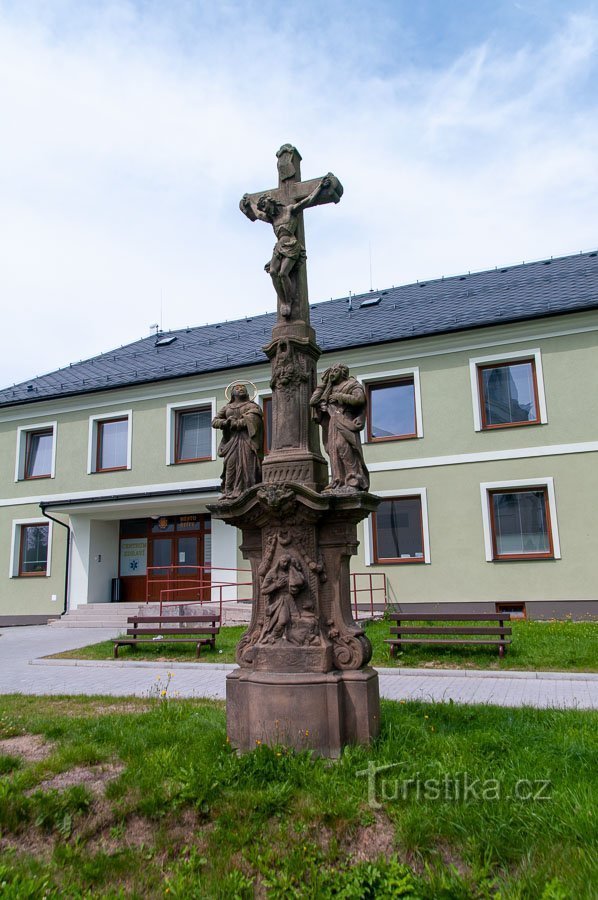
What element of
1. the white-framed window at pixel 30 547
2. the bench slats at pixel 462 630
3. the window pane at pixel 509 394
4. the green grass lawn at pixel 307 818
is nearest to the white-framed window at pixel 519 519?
the window pane at pixel 509 394

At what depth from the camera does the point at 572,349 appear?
51.8 feet

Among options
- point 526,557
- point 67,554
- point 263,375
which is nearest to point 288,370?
point 526,557

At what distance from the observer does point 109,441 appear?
21234 mm

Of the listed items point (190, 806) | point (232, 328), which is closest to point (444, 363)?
point (232, 328)

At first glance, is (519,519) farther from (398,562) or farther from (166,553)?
(166,553)

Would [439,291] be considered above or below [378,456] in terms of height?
above

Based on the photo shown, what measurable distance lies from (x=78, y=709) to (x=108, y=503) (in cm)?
1282

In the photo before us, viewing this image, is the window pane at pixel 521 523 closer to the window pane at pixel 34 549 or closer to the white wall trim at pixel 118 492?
the white wall trim at pixel 118 492

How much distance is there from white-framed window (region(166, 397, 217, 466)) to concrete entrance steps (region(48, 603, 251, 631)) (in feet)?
14.2

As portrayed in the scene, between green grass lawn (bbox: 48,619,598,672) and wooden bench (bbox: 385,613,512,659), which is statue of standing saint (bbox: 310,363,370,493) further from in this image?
green grass lawn (bbox: 48,619,598,672)

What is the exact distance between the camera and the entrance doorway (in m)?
20.1

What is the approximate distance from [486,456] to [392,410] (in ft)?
9.38

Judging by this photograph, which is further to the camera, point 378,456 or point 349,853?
point 378,456

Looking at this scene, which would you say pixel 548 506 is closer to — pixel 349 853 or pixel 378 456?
pixel 378 456
